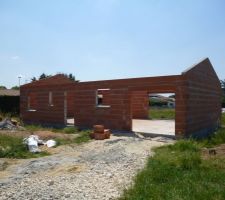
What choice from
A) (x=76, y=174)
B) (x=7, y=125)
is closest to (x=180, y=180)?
(x=76, y=174)

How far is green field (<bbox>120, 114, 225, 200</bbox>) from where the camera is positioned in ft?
20.0

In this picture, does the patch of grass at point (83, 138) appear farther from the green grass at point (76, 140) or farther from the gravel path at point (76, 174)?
the gravel path at point (76, 174)

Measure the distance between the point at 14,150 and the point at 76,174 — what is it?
4.26m

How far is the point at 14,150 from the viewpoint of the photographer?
443 inches

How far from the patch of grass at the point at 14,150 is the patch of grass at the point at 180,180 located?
4334 millimetres

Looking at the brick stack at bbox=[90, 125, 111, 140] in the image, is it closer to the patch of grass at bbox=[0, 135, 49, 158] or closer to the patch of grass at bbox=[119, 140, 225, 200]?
the patch of grass at bbox=[0, 135, 49, 158]

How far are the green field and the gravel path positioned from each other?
0.40 metres

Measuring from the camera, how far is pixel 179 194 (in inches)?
240

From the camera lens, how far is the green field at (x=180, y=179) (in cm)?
609

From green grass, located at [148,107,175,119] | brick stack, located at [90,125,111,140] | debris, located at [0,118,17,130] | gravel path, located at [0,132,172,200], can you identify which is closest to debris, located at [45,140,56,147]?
gravel path, located at [0,132,172,200]

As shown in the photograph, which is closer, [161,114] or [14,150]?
[14,150]

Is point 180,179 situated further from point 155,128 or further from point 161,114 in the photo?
point 161,114

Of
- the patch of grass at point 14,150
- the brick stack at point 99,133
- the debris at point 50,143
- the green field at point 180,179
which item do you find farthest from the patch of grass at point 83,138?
the green field at point 180,179

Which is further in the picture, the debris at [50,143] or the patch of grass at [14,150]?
the debris at [50,143]
